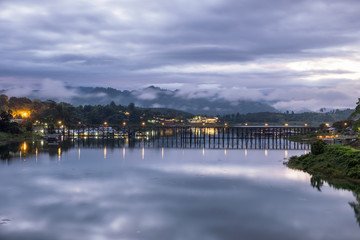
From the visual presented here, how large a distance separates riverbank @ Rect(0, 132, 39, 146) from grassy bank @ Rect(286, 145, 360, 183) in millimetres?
71189

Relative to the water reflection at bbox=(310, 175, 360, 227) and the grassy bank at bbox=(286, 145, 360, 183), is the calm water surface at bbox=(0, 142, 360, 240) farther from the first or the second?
the grassy bank at bbox=(286, 145, 360, 183)

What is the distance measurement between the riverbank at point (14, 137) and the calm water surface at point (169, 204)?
4597cm

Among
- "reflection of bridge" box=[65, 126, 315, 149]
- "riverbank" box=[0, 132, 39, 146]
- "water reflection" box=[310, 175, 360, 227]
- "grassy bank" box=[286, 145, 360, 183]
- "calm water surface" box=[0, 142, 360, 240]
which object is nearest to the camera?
"calm water surface" box=[0, 142, 360, 240]

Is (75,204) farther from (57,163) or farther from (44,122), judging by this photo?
(44,122)

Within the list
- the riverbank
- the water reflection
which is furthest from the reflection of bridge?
the water reflection

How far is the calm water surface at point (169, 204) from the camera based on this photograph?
2647 centimetres

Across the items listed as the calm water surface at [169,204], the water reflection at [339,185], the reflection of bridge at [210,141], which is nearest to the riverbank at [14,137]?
the reflection of bridge at [210,141]

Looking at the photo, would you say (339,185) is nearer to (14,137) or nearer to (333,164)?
(333,164)

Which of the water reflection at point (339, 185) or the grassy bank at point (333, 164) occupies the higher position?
the grassy bank at point (333, 164)

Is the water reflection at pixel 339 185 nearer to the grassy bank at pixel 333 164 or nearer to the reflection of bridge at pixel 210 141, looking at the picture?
the grassy bank at pixel 333 164

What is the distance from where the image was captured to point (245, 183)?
44406mm

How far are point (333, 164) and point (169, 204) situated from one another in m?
26.8

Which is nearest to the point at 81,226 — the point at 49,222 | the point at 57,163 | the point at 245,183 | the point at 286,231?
the point at 49,222

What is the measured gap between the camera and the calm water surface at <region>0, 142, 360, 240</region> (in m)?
26.5
